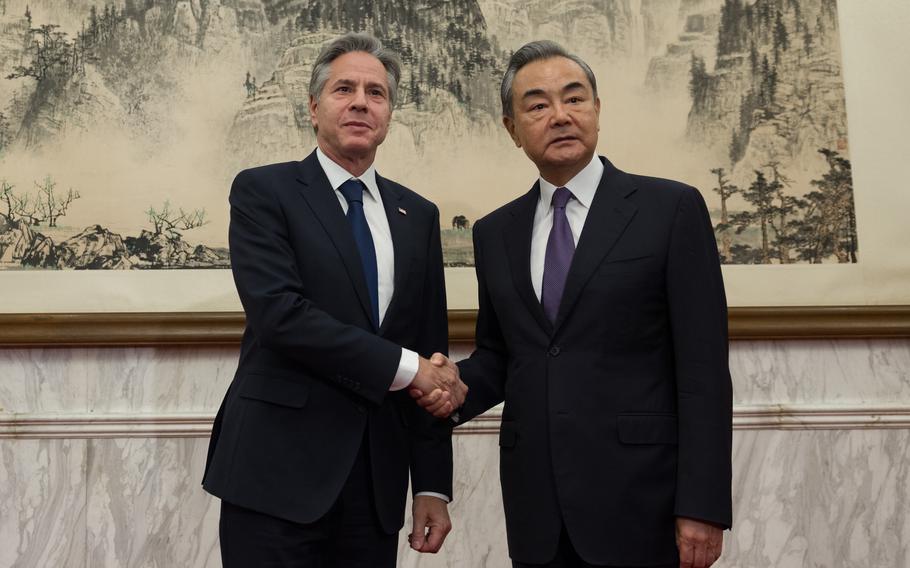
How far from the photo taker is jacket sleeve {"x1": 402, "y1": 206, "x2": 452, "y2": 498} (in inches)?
90.4

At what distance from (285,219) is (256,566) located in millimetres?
858

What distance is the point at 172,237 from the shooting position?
125 inches

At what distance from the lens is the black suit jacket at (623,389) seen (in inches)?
76.0

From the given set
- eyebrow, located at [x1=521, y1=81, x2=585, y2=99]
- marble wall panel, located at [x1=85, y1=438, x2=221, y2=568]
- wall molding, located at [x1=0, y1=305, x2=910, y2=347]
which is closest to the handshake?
eyebrow, located at [x1=521, y1=81, x2=585, y2=99]

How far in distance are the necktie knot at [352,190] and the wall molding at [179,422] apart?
117 cm

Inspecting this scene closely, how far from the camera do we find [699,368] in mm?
1974

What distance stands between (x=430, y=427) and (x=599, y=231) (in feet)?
2.32

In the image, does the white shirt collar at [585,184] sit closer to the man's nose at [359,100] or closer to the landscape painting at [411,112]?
the man's nose at [359,100]

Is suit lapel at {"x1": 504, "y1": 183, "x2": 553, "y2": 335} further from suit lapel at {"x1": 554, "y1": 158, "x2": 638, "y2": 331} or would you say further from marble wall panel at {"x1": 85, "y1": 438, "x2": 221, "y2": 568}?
marble wall panel at {"x1": 85, "y1": 438, "x2": 221, "y2": 568}

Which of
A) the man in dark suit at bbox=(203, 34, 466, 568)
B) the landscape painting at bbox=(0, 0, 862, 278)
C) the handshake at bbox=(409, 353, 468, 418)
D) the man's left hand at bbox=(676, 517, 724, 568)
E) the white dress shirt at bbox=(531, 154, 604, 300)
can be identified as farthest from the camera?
the landscape painting at bbox=(0, 0, 862, 278)

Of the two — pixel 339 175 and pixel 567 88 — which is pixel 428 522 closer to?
pixel 339 175

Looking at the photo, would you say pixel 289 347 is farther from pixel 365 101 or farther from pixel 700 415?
pixel 700 415

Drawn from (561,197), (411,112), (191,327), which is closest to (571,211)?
(561,197)

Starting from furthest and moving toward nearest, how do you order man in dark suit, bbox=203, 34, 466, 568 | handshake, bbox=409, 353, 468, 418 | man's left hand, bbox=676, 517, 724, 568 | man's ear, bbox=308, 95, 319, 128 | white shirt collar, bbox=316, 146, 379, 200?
man's ear, bbox=308, 95, 319, 128, white shirt collar, bbox=316, 146, 379, 200, handshake, bbox=409, 353, 468, 418, man in dark suit, bbox=203, 34, 466, 568, man's left hand, bbox=676, 517, 724, 568
